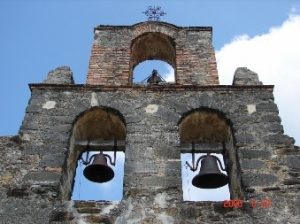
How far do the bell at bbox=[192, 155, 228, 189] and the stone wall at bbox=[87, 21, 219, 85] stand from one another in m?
1.64

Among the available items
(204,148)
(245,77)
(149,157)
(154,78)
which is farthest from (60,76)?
(245,77)

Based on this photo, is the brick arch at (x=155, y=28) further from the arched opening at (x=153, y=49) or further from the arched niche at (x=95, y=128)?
the arched niche at (x=95, y=128)

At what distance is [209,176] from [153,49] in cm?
324

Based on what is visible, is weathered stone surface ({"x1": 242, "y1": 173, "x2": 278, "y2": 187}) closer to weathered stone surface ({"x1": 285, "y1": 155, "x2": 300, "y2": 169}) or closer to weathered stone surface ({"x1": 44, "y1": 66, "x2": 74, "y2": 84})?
weathered stone surface ({"x1": 285, "y1": 155, "x2": 300, "y2": 169})

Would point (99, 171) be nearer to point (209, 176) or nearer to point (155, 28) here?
point (209, 176)

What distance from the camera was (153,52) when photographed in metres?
8.65

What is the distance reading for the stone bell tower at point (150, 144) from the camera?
5.37 m

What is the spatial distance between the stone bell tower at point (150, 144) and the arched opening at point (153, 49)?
1.41 feet

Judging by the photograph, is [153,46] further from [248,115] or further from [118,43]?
[248,115]

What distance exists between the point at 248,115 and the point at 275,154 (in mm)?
771

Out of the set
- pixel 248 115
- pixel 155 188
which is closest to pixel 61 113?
pixel 155 188

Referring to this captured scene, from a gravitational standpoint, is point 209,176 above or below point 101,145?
below

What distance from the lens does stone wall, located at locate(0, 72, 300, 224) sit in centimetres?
534
